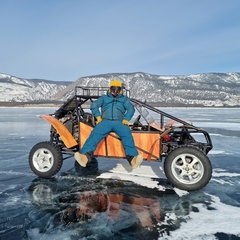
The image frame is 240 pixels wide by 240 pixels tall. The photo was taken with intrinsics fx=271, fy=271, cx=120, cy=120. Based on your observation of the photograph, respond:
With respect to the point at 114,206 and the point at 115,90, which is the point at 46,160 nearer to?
the point at 115,90

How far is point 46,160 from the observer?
17.5ft

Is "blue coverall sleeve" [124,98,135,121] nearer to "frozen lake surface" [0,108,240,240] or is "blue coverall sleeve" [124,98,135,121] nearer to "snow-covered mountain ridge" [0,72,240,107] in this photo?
"frozen lake surface" [0,108,240,240]

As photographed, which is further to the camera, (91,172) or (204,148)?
(91,172)

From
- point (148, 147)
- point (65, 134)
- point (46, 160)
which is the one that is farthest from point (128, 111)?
point (46, 160)

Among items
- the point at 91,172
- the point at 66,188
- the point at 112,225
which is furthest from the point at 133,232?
the point at 91,172

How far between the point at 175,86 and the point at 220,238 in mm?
172774

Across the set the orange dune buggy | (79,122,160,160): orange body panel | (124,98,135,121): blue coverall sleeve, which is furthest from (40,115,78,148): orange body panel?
(124,98,135,121): blue coverall sleeve

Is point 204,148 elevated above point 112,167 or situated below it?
above

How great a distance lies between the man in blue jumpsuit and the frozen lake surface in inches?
22.7

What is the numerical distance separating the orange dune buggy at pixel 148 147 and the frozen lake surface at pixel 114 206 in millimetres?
254

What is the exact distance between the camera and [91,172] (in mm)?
5707

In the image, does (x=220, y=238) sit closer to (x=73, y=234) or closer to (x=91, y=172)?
(x=73, y=234)

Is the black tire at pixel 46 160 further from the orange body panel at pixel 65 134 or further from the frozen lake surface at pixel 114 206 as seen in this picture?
the orange body panel at pixel 65 134

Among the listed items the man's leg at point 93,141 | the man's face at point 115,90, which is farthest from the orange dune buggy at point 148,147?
the man's face at point 115,90
